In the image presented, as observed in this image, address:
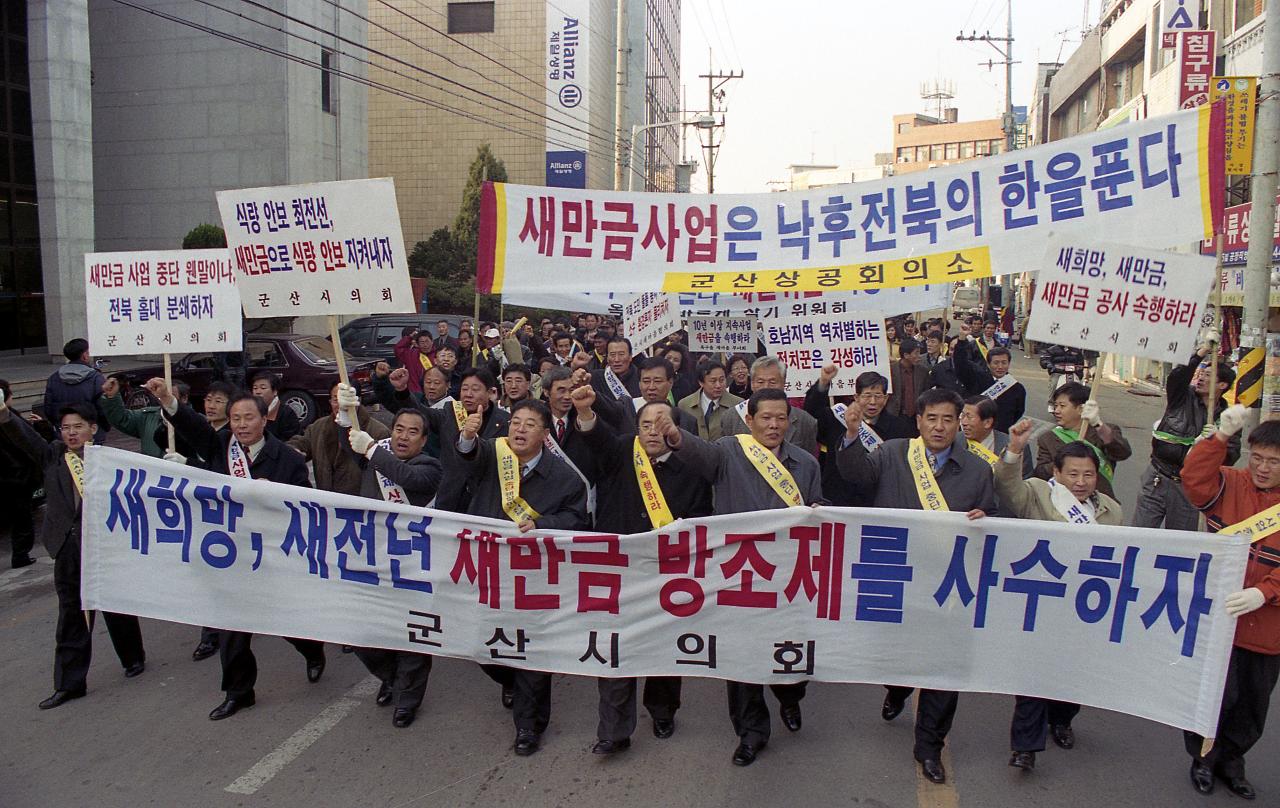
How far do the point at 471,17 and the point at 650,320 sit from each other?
32640 mm

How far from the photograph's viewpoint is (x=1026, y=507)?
13.8ft

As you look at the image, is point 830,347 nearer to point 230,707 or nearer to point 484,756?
point 484,756

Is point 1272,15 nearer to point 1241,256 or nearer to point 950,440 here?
point 950,440

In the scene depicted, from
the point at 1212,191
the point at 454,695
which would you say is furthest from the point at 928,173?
the point at 454,695

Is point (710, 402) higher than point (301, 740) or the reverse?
higher

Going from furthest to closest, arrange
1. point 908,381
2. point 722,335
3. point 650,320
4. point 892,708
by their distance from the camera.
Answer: point 722,335, point 650,320, point 908,381, point 892,708

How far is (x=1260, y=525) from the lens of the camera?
3762 millimetres

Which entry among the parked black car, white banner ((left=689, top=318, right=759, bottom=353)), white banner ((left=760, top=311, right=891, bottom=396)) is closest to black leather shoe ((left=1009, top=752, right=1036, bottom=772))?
white banner ((left=760, top=311, right=891, bottom=396))

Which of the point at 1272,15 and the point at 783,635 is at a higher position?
the point at 1272,15

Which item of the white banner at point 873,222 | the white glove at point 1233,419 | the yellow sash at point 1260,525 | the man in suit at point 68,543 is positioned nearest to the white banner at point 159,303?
the man in suit at point 68,543

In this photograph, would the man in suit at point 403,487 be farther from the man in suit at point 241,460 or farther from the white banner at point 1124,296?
the white banner at point 1124,296

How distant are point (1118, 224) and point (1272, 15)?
5.17 meters

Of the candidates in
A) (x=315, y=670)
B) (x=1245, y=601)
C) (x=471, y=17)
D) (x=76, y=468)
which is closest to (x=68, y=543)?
(x=76, y=468)

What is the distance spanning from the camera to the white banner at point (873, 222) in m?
4.92
